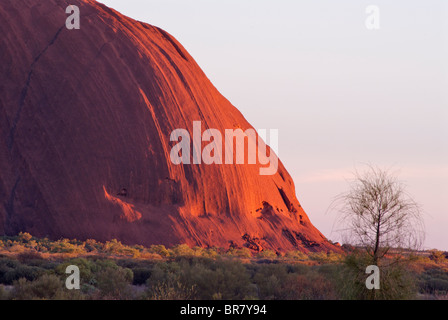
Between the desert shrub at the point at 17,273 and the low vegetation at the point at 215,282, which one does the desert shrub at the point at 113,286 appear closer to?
the low vegetation at the point at 215,282

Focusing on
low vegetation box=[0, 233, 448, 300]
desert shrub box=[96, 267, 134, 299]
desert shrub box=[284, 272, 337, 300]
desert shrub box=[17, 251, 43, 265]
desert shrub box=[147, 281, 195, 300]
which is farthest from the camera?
desert shrub box=[17, 251, 43, 265]

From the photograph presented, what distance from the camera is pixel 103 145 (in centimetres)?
3572

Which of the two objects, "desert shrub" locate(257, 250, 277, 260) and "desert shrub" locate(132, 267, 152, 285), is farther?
"desert shrub" locate(257, 250, 277, 260)

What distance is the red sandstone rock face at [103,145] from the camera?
34.2m

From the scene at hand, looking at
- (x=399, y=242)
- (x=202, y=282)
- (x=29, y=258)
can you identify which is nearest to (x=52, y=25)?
(x=29, y=258)

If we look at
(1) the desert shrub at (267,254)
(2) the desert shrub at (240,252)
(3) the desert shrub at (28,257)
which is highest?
(3) the desert shrub at (28,257)

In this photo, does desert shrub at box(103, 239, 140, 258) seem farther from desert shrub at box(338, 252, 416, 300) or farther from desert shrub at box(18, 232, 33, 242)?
desert shrub at box(338, 252, 416, 300)

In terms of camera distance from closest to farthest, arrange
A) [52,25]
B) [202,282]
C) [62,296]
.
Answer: [62,296]
[202,282]
[52,25]

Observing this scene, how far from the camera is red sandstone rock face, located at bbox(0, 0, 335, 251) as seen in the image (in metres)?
34.2

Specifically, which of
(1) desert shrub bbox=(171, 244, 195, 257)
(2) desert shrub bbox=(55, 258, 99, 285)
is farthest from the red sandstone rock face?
(2) desert shrub bbox=(55, 258, 99, 285)

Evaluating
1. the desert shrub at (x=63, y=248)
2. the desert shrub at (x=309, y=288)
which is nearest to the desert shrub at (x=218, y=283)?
the desert shrub at (x=309, y=288)
